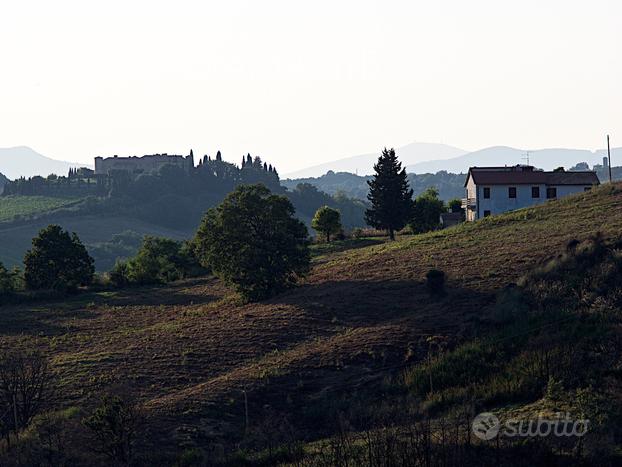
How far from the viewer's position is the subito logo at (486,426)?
21.0m

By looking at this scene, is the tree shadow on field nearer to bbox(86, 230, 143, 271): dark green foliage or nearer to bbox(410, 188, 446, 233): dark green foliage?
bbox(410, 188, 446, 233): dark green foliage

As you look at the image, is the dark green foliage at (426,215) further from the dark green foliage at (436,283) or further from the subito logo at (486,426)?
the subito logo at (486,426)

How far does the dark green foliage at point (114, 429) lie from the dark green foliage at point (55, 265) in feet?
139

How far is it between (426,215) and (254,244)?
122 feet

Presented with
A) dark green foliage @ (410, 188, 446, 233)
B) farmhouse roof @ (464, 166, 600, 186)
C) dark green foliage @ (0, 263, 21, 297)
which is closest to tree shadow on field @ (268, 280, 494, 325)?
dark green foliage @ (0, 263, 21, 297)

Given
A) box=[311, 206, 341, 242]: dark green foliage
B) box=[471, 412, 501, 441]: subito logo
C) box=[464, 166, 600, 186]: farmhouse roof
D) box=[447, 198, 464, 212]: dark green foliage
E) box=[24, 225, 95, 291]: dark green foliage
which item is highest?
box=[464, 166, 600, 186]: farmhouse roof

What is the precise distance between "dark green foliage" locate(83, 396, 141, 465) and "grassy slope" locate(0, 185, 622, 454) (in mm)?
2538

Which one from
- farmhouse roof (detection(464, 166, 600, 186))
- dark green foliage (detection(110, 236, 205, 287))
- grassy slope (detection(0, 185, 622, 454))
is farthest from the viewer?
farmhouse roof (detection(464, 166, 600, 186))

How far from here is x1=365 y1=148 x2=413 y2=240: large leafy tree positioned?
80.8m

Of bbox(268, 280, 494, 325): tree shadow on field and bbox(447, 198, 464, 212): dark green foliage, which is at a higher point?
bbox(447, 198, 464, 212): dark green foliage

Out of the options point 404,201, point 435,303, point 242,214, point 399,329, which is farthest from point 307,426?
point 404,201

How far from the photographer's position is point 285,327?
38719 millimetres

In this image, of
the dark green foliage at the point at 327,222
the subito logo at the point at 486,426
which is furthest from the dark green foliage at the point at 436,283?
the dark green foliage at the point at 327,222

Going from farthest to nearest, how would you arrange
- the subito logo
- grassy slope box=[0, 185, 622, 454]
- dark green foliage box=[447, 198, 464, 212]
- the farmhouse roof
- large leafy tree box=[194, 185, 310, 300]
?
dark green foliage box=[447, 198, 464, 212]
the farmhouse roof
large leafy tree box=[194, 185, 310, 300]
grassy slope box=[0, 185, 622, 454]
the subito logo
